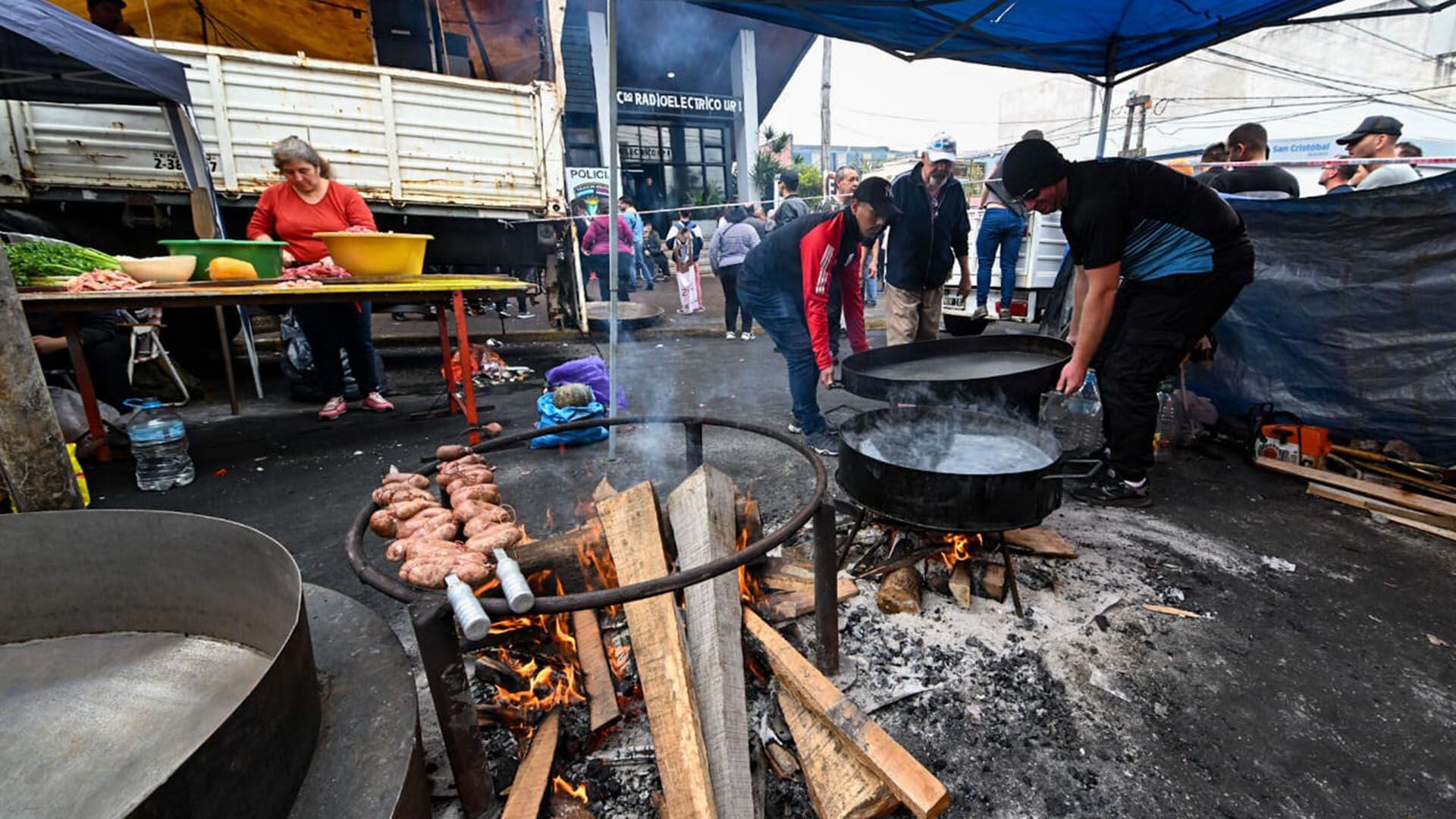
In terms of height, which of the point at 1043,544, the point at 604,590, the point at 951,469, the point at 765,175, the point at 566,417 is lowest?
the point at 1043,544

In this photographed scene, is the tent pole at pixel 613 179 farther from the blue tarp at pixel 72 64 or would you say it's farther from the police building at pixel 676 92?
the police building at pixel 676 92

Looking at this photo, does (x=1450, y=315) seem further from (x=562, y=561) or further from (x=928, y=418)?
(x=562, y=561)

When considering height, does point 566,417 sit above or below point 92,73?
below

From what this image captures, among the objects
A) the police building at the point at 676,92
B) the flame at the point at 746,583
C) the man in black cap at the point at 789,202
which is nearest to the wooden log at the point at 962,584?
the flame at the point at 746,583

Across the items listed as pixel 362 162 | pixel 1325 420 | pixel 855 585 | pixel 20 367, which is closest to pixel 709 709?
pixel 855 585

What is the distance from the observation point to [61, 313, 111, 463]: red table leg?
4.09m

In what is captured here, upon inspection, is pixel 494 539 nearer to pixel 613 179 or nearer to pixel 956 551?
pixel 956 551

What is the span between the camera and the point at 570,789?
173 centimetres

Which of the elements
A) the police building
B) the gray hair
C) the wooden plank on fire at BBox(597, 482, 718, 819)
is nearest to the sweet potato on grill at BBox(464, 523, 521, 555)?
the wooden plank on fire at BBox(597, 482, 718, 819)

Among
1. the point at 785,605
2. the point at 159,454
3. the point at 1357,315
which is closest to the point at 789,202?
the point at 1357,315

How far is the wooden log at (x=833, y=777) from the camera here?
156 cm

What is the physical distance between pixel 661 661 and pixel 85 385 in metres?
5.17

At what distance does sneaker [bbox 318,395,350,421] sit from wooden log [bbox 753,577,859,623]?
5088mm

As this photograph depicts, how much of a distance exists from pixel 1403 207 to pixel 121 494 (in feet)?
28.5
